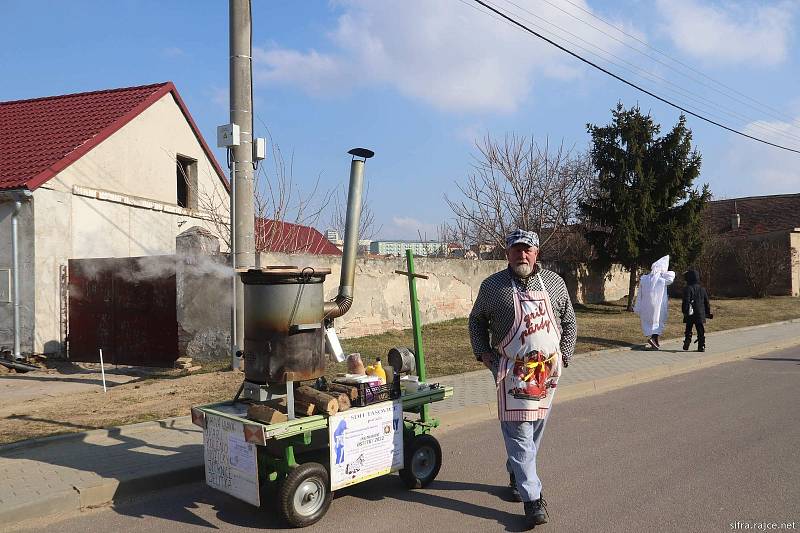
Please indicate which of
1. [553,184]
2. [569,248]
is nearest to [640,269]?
[569,248]

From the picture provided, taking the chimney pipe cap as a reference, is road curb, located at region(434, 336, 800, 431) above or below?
below

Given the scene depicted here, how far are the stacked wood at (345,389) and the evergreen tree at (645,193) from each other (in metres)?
17.9

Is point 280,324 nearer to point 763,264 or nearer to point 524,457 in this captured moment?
point 524,457

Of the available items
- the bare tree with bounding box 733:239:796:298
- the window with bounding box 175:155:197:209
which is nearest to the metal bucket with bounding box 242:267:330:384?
the window with bounding box 175:155:197:209

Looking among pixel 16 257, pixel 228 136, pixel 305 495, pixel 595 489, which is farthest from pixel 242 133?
pixel 595 489

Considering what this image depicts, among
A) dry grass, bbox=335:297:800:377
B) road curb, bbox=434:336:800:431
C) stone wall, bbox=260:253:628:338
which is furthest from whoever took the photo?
stone wall, bbox=260:253:628:338

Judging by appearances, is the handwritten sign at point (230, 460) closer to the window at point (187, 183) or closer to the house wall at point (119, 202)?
the house wall at point (119, 202)

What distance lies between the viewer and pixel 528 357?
4297 mm

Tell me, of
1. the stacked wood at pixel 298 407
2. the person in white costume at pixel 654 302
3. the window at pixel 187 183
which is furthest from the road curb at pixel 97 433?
→ the window at pixel 187 183

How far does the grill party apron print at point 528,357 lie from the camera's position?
14.1ft

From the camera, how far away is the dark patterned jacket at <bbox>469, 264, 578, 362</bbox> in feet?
14.4

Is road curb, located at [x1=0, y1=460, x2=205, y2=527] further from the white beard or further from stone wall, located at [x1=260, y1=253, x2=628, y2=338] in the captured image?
stone wall, located at [x1=260, y1=253, x2=628, y2=338]

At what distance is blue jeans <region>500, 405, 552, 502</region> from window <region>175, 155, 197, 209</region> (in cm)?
1532

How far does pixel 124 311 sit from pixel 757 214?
1328 inches
